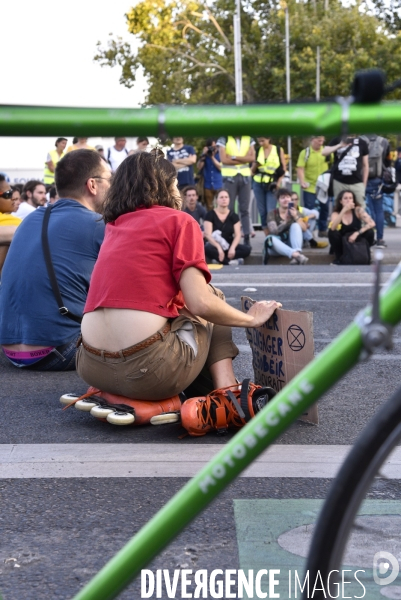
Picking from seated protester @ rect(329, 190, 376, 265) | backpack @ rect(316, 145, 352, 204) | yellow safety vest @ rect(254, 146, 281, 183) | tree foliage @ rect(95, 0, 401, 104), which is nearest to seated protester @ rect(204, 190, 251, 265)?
yellow safety vest @ rect(254, 146, 281, 183)

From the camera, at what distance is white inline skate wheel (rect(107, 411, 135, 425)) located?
3.79 m

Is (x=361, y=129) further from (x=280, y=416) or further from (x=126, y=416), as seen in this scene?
(x=126, y=416)

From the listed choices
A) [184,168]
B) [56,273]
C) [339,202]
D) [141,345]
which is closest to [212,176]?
[184,168]

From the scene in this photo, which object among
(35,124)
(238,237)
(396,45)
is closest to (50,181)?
(238,237)

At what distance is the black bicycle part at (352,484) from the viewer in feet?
4.52

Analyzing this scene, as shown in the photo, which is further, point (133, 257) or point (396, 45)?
point (396, 45)

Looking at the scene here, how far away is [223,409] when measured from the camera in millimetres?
3740

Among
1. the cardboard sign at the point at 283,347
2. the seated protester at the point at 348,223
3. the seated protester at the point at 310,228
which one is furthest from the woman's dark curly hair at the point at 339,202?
the cardboard sign at the point at 283,347

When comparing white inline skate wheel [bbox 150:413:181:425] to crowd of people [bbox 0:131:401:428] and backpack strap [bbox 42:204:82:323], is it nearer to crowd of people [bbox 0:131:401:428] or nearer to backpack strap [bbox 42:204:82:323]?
crowd of people [bbox 0:131:401:428]

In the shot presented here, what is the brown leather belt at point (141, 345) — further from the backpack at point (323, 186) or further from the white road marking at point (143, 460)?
the backpack at point (323, 186)

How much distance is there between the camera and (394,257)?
12.3m

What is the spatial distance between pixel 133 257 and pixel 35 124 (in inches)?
92.6

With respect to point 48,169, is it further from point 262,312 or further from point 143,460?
point 143,460

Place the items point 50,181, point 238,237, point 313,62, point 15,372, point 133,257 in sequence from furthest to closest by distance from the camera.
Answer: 1. point 313,62
2. point 50,181
3. point 238,237
4. point 15,372
5. point 133,257
